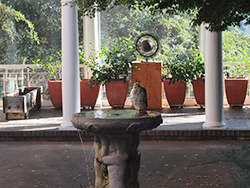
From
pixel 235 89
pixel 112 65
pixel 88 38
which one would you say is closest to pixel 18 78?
pixel 88 38

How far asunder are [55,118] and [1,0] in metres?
3.86

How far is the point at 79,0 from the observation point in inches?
164

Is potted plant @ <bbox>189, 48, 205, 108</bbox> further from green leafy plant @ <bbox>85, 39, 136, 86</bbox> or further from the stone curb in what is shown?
the stone curb

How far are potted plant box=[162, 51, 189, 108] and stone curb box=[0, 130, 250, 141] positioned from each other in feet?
8.31

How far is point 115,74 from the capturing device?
9273 millimetres

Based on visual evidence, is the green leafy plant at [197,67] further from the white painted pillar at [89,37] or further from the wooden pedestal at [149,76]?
the white painted pillar at [89,37]

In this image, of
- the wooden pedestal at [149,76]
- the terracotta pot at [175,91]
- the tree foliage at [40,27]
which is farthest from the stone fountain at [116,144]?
the tree foliage at [40,27]

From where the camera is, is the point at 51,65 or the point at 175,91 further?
the point at 51,65

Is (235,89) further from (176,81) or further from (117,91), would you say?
(117,91)

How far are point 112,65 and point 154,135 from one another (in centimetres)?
293

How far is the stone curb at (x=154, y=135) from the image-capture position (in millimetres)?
6757

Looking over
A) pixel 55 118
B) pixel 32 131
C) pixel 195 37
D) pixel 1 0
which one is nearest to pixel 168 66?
pixel 195 37

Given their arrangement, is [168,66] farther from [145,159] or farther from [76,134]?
[145,159]

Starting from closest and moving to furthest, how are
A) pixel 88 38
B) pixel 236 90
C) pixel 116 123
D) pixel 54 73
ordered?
pixel 116 123, pixel 236 90, pixel 54 73, pixel 88 38
